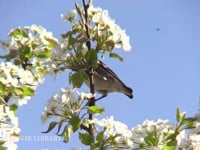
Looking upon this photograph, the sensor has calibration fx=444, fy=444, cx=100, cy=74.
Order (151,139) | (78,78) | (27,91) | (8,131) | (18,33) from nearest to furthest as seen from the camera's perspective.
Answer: (8,131) → (27,91) → (151,139) → (78,78) → (18,33)

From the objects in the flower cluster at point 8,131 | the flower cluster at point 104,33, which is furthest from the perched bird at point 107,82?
the flower cluster at point 8,131

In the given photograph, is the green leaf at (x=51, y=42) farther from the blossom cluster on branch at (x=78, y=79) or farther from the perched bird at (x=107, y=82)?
the perched bird at (x=107, y=82)

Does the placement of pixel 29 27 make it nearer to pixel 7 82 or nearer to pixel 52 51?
pixel 52 51

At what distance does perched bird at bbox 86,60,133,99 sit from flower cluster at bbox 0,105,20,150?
2.98 ft

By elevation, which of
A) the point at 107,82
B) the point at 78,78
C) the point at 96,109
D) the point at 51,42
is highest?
the point at 51,42

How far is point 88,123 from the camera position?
2.07 metres

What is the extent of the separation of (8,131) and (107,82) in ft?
3.60

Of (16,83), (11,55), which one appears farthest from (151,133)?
(11,55)

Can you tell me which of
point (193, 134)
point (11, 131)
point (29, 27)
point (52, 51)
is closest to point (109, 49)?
point (52, 51)

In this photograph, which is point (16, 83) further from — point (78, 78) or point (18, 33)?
point (18, 33)

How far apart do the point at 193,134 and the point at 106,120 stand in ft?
1.33

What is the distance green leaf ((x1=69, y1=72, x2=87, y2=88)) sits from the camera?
2168 mm

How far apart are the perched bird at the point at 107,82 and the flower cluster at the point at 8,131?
0.91 meters

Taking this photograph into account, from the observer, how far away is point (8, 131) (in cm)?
172
